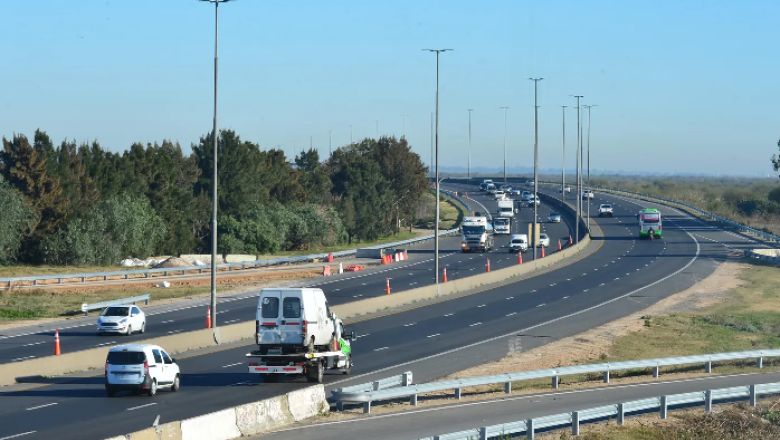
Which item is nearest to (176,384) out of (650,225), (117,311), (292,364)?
(292,364)

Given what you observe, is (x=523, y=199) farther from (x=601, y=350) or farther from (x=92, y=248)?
(x=601, y=350)

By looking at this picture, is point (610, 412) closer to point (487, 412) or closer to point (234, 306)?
point (487, 412)

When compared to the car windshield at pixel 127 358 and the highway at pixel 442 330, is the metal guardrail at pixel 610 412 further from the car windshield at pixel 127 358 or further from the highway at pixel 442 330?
the car windshield at pixel 127 358

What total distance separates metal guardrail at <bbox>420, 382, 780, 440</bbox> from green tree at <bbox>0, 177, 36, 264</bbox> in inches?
2326

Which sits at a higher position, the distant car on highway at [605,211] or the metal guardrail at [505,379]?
the distant car on highway at [605,211]

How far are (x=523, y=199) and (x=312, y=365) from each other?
382 ft

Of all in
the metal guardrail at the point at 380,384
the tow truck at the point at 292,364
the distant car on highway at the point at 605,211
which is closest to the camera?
the metal guardrail at the point at 380,384

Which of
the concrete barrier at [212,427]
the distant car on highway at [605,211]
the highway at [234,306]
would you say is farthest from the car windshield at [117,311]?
the distant car on highway at [605,211]

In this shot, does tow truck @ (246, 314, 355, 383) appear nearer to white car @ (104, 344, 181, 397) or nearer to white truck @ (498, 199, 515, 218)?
white car @ (104, 344, 181, 397)

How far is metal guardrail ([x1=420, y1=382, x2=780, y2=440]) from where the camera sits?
18880mm

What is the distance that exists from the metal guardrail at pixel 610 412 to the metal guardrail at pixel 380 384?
14.5 feet

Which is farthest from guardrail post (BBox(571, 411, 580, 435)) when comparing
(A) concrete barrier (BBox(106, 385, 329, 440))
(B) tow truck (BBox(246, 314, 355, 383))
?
(B) tow truck (BBox(246, 314, 355, 383))

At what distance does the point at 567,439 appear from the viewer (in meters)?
20.7

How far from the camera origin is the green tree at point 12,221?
7194 centimetres
